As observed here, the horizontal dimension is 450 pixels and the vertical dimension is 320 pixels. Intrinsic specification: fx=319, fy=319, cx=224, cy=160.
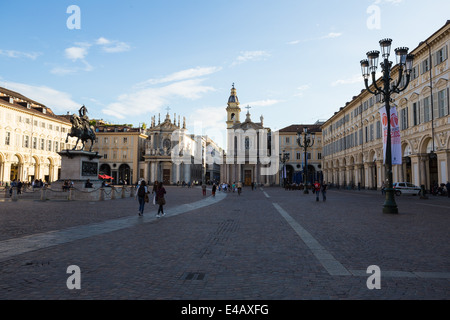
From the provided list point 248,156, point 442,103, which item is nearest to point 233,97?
point 248,156

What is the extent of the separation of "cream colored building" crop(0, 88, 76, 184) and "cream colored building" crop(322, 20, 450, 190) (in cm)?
5109

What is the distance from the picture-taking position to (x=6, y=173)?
158 feet

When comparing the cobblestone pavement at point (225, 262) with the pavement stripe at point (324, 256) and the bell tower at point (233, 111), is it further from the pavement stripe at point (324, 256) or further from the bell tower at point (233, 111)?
the bell tower at point (233, 111)

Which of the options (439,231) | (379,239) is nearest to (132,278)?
(379,239)

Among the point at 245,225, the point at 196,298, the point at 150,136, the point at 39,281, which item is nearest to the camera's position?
the point at 196,298

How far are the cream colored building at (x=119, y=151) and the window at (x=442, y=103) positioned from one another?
62431 mm

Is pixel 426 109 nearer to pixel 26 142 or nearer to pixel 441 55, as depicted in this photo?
pixel 441 55

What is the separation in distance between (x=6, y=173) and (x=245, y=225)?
164ft

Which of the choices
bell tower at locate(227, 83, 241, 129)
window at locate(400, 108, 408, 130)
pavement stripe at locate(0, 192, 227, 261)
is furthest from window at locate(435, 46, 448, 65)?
bell tower at locate(227, 83, 241, 129)

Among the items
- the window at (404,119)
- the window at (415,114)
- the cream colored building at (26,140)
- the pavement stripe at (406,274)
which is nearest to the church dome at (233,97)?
the cream colored building at (26,140)

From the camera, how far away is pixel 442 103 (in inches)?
1068

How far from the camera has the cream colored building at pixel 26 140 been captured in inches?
1907

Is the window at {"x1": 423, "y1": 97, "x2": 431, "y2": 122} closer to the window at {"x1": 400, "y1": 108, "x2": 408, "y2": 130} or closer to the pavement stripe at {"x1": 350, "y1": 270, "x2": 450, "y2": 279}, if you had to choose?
the window at {"x1": 400, "y1": 108, "x2": 408, "y2": 130}
